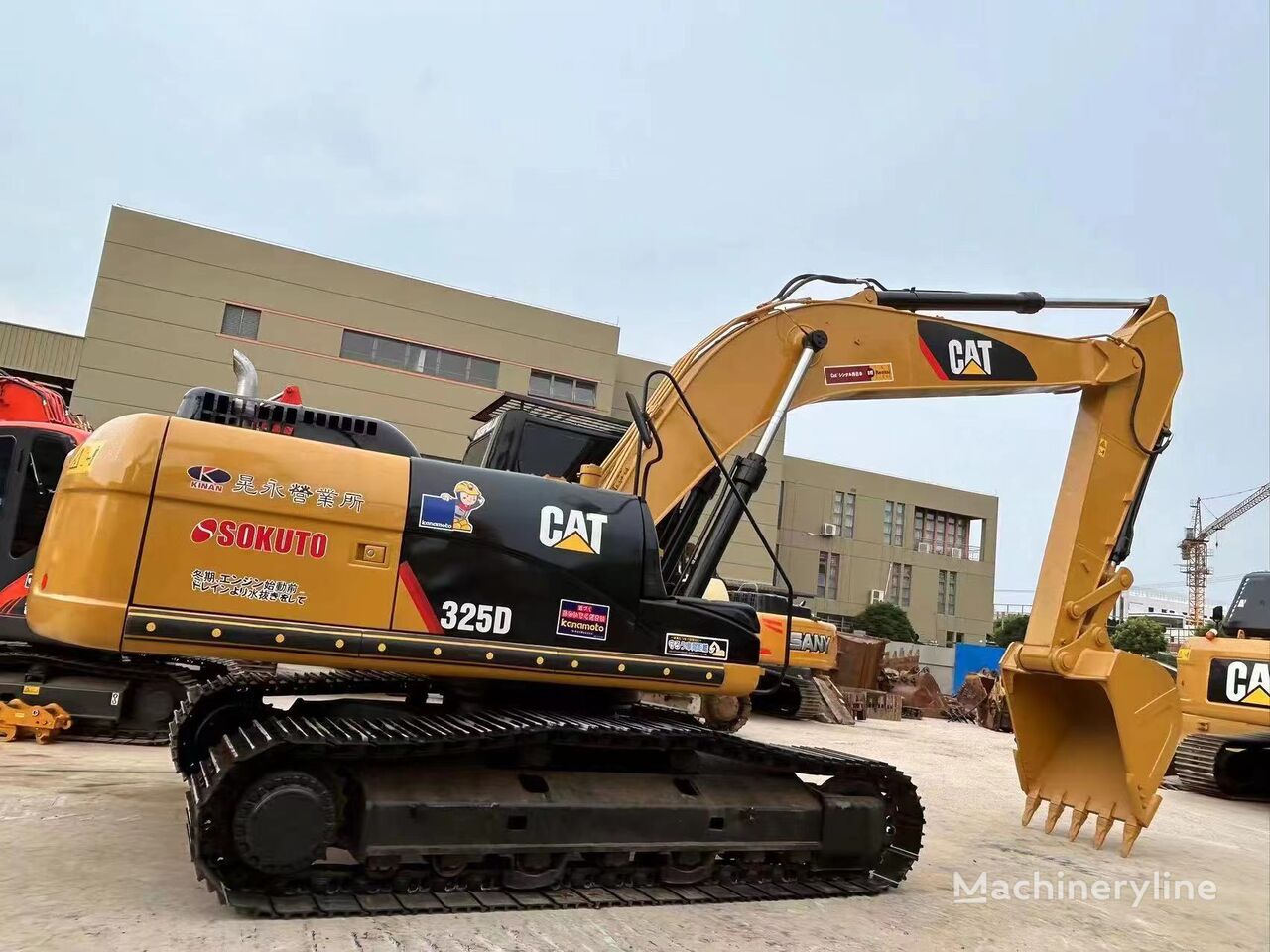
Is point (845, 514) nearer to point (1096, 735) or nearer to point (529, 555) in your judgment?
point (1096, 735)

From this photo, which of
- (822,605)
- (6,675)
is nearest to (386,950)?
(6,675)

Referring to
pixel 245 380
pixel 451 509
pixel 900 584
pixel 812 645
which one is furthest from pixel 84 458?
pixel 900 584

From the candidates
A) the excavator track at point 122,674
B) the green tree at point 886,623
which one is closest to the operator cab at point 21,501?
the excavator track at point 122,674

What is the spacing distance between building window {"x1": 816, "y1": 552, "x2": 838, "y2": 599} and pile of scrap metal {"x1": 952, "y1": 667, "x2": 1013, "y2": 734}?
20880 millimetres

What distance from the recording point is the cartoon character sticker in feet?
14.8

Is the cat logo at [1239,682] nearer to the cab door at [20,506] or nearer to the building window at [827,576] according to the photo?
the cab door at [20,506]

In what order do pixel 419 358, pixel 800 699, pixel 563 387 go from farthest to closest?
pixel 563 387
pixel 419 358
pixel 800 699

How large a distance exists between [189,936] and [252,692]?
1.92 metres

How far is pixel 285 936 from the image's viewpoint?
3684mm

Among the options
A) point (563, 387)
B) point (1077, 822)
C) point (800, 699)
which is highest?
point (563, 387)

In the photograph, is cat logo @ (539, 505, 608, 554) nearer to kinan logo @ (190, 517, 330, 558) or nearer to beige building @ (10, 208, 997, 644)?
kinan logo @ (190, 517, 330, 558)

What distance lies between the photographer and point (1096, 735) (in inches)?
281

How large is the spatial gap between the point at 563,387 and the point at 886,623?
19.0 metres

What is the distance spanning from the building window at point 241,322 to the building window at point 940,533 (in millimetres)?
33288
